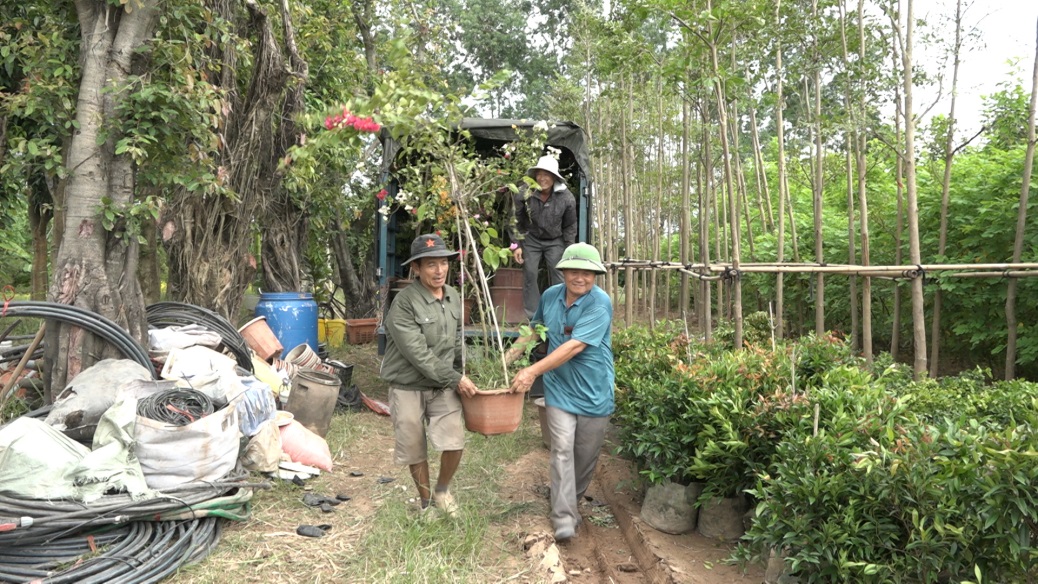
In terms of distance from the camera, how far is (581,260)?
4.11 m

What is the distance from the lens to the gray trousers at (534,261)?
728cm

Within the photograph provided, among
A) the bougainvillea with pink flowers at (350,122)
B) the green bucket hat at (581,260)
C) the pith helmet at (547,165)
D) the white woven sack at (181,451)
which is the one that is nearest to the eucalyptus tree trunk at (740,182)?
the pith helmet at (547,165)

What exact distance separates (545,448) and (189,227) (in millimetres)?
4508

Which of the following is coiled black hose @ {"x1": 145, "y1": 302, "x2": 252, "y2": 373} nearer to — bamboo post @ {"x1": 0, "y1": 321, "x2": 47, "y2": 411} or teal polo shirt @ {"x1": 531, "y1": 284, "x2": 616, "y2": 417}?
bamboo post @ {"x1": 0, "y1": 321, "x2": 47, "y2": 411}

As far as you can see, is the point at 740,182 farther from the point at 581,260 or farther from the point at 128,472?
the point at 128,472

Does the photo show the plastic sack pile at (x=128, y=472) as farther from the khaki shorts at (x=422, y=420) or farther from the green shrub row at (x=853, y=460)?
the green shrub row at (x=853, y=460)

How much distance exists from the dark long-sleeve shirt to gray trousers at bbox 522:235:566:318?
0.20 ft

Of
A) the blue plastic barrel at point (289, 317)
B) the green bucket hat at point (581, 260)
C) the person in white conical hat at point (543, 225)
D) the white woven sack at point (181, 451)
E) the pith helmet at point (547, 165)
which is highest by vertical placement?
the pith helmet at point (547, 165)

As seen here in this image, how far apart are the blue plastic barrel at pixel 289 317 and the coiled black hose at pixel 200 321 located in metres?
1.71

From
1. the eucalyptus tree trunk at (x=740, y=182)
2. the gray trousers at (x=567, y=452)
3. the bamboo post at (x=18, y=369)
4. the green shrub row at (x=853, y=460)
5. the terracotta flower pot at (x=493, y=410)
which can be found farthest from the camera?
the eucalyptus tree trunk at (x=740, y=182)

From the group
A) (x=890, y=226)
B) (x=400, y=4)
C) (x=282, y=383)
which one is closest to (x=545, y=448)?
(x=282, y=383)

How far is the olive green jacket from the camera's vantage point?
3863 millimetres

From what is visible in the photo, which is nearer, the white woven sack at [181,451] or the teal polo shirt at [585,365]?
the white woven sack at [181,451]

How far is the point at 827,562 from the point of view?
2.87m
